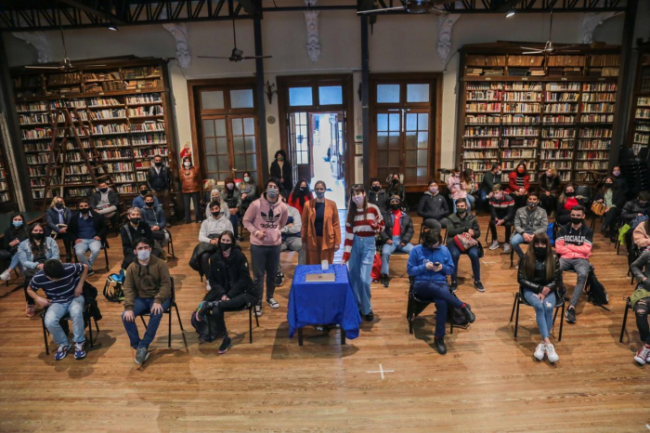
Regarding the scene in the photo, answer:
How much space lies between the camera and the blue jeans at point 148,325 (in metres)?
4.41

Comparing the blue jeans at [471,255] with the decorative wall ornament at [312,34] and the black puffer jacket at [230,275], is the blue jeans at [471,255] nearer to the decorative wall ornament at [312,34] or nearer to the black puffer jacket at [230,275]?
the black puffer jacket at [230,275]

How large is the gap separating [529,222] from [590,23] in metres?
5.99

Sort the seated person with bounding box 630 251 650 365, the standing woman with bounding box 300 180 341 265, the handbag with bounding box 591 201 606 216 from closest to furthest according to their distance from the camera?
the seated person with bounding box 630 251 650 365
the standing woman with bounding box 300 180 341 265
the handbag with bounding box 591 201 606 216

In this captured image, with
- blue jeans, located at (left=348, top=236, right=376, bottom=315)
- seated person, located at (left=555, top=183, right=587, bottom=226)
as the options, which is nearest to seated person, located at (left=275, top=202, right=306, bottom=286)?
blue jeans, located at (left=348, top=236, right=376, bottom=315)

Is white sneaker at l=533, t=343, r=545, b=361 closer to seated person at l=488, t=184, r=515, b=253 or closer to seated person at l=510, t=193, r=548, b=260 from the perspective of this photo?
seated person at l=510, t=193, r=548, b=260

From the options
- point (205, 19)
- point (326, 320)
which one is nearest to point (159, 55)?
point (205, 19)

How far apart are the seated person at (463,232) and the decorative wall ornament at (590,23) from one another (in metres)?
6.35

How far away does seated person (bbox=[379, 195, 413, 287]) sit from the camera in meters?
6.07

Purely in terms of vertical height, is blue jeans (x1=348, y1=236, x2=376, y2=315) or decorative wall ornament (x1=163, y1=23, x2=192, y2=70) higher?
decorative wall ornament (x1=163, y1=23, x2=192, y2=70)

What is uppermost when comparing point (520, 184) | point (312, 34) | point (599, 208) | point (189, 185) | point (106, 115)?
point (312, 34)

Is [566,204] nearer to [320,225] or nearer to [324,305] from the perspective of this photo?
[320,225]

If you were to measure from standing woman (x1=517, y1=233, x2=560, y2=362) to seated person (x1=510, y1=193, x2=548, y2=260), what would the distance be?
168cm

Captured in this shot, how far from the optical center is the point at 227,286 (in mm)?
4578

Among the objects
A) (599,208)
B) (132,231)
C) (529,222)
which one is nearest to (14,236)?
(132,231)
